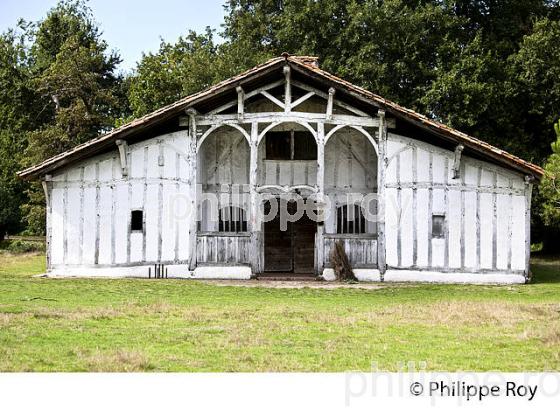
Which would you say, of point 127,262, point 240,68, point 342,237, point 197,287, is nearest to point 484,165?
point 342,237

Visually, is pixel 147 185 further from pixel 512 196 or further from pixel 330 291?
pixel 512 196

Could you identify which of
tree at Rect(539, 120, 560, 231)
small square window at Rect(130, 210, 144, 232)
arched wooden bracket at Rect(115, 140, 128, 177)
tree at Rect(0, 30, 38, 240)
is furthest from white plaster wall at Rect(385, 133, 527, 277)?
tree at Rect(0, 30, 38, 240)

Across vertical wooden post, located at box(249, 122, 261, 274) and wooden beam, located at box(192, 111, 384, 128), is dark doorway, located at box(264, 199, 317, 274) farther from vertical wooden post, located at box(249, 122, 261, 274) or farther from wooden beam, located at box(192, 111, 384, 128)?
wooden beam, located at box(192, 111, 384, 128)

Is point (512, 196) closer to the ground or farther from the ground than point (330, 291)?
farther from the ground

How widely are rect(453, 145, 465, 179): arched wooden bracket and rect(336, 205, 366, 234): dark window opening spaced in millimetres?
3609

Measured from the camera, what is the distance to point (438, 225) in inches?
997

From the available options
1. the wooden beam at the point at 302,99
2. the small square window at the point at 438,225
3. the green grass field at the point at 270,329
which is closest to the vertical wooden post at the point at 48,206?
the green grass field at the point at 270,329

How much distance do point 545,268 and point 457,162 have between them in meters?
9.31

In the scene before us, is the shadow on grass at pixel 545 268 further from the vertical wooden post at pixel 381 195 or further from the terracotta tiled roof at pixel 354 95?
the vertical wooden post at pixel 381 195

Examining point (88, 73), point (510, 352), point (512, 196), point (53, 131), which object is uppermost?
point (88, 73)

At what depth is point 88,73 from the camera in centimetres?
4891

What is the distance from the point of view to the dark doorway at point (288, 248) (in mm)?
28891
